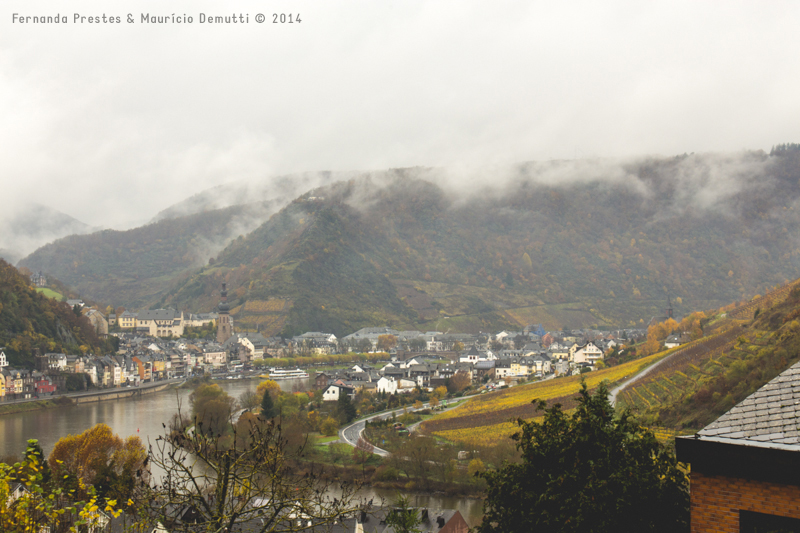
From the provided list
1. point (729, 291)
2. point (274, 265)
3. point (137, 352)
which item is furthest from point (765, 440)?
point (729, 291)

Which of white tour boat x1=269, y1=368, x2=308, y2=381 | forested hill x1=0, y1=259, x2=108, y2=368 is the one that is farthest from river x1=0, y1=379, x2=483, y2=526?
forested hill x1=0, y1=259, x2=108, y2=368

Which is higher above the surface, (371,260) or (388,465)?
(371,260)

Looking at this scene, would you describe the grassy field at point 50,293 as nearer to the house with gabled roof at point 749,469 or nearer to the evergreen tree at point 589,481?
the evergreen tree at point 589,481

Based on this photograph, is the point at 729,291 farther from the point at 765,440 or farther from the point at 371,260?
the point at 765,440

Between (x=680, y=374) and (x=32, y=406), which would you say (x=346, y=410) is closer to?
(x=680, y=374)

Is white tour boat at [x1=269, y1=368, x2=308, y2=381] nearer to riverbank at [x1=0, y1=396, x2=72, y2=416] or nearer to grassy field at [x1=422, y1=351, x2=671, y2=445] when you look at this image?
riverbank at [x1=0, y1=396, x2=72, y2=416]
